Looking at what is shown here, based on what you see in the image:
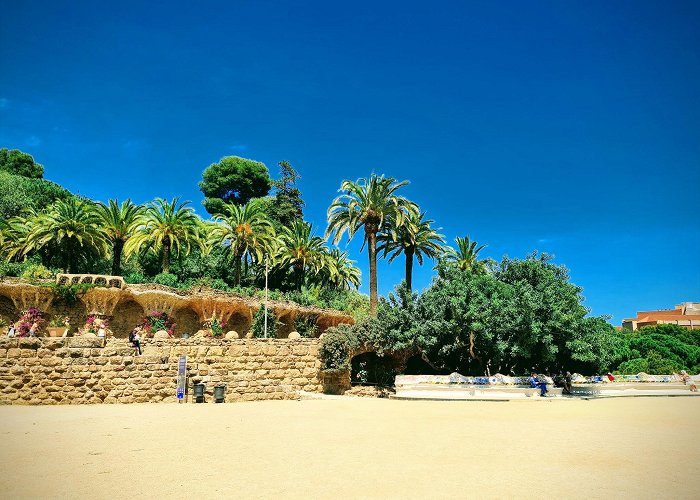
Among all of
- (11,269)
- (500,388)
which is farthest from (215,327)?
(500,388)

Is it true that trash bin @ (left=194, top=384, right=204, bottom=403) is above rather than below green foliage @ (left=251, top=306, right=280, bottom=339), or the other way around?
below

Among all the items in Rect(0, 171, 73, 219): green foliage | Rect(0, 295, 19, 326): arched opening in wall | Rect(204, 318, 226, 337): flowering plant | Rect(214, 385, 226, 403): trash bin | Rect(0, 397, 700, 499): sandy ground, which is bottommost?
Rect(214, 385, 226, 403): trash bin

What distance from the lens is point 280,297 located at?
36.1 meters

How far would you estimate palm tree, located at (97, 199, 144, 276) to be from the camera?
3531cm

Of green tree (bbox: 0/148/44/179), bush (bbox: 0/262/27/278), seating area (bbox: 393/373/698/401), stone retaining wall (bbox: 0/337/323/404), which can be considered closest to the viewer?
stone retaining wall (bbox: 0/337/323/404)

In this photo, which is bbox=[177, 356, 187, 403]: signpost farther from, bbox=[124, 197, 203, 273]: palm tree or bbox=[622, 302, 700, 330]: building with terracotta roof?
bbox=[622, 302, 700, 330]: building with terracotta roof

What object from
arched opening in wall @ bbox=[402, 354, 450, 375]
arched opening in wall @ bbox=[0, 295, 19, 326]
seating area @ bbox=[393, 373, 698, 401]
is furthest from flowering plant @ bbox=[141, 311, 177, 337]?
seating area @ bbox=[393, 373, 698, 401]

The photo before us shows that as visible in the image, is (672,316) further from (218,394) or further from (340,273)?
(218,394)

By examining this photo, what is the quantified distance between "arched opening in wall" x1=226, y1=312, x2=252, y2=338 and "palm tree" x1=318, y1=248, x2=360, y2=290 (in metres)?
10.3

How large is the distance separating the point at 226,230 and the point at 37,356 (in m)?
23.2

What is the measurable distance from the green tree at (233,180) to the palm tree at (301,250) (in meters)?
23.0

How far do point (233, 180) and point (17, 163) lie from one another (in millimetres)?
25117

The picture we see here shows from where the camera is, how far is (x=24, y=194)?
4309 centimetres

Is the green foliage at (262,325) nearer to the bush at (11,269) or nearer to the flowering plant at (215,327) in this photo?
the flowering plant at (215,327)
